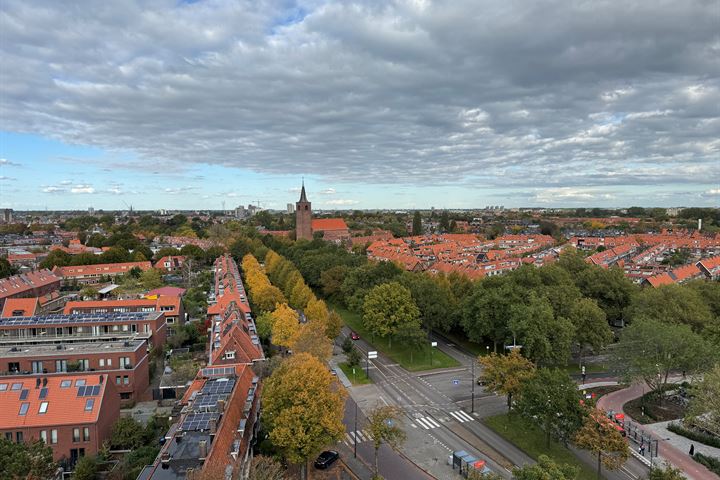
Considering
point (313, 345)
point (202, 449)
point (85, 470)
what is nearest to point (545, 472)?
point (202, 449)

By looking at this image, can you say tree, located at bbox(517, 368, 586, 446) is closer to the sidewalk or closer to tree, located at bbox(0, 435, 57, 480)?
the sidewalk

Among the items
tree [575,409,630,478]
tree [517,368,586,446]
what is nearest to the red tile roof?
tree [517,368,586,446]

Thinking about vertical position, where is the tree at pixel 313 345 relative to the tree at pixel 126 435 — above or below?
above

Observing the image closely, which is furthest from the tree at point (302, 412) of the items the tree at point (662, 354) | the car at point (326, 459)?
the tree at point (662, 354)

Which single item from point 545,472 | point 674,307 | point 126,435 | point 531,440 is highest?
point 674,307

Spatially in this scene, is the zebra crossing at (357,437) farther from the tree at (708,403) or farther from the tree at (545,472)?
the tree at (708,403)

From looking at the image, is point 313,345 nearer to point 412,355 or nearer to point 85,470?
point 412,355

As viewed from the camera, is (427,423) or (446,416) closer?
(427,423)
